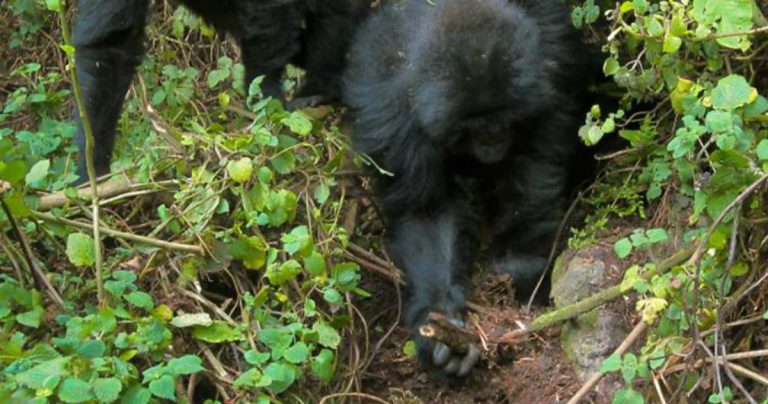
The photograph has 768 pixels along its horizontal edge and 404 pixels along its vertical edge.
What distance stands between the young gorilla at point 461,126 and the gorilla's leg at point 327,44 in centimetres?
32

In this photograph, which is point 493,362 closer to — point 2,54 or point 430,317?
point 430,317

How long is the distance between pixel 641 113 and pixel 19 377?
8.48ft

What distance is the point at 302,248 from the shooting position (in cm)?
385

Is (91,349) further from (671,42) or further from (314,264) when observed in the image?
(671,42)

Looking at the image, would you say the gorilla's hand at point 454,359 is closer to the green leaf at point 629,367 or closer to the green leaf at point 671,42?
the green leaf at point 629,367

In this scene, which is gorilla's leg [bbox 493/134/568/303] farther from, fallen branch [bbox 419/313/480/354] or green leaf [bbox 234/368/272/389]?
green leaf [bbox 234/368/272/389]

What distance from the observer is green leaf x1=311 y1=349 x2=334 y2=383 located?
3709mm

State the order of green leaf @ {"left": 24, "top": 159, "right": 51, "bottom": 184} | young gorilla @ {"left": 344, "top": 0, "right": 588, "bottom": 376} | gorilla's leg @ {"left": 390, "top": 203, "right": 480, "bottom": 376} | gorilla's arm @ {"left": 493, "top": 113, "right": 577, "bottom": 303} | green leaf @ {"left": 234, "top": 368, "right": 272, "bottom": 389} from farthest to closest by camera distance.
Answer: gorilla's arm @ {"left": 493, "top": 113, "right": 577, "bottom": 303} → gorilla's leg @ {"left": 390, "top": 203, "right": 480, "bottom": 376} → young gorilla @ {"left": 344, "top": 0, "right": 588, "bottom": 376} → green leaf @ {"left": 24, "top": 159, "right": 51, "bottom": 184} → green leaf @ {"left": 234, "top": 368, "right": 272, "bottom": 389}

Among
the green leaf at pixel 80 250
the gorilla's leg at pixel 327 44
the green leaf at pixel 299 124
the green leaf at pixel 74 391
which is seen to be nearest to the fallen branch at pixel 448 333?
the green leaf at pixel 299 124

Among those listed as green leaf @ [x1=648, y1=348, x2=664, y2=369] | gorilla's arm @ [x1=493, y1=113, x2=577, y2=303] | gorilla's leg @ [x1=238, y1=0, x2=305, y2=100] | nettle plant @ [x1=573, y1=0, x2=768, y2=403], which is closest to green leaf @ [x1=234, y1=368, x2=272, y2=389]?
nettle plant @ [x1=573, y1=0, x2=768, y2=403]

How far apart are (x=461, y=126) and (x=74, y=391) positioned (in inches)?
75.0

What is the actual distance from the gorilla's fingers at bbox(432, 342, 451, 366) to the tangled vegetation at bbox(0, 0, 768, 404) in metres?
0.22

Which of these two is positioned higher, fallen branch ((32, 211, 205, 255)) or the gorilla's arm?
fallen branch ((32, 211, 205, 255))

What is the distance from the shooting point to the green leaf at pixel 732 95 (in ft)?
10.9
